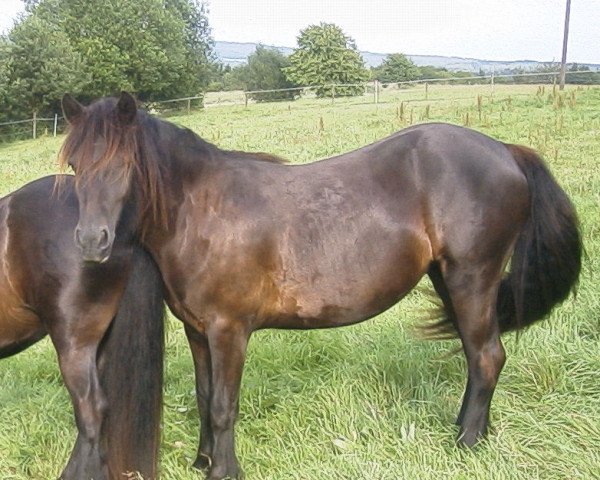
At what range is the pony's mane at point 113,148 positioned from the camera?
2.62 m

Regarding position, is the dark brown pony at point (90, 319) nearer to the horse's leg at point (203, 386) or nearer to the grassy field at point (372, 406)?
the horse's leg at point (203, 386)

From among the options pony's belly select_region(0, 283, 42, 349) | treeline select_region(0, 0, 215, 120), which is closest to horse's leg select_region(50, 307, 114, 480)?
pony's belly select_region(0, 283, 42, 349)

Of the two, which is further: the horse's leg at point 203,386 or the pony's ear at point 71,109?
the horse's leg at point 203,386

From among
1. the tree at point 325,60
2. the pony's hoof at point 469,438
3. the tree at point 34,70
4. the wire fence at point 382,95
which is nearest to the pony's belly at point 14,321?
the pony's hoof at point 469,438

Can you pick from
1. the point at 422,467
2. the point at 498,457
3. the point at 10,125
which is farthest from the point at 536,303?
the point at 10,125

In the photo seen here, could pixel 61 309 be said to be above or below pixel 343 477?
above

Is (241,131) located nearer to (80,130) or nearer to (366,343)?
(366,343)

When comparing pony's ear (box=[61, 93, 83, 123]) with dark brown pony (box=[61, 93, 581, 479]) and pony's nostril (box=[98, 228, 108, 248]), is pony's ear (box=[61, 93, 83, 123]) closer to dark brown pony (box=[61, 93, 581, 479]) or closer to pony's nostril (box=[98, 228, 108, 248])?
dark brown pony (box=[61, 93, 581, 479])

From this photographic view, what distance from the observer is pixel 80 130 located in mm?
2674

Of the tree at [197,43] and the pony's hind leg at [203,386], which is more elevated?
the tree at [197,43]

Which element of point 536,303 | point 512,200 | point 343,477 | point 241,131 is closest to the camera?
point 343,477

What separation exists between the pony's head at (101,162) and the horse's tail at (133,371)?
0.50 metres

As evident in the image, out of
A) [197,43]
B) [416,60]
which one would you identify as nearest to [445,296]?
[197,43]

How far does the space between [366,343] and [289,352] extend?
50 cm
